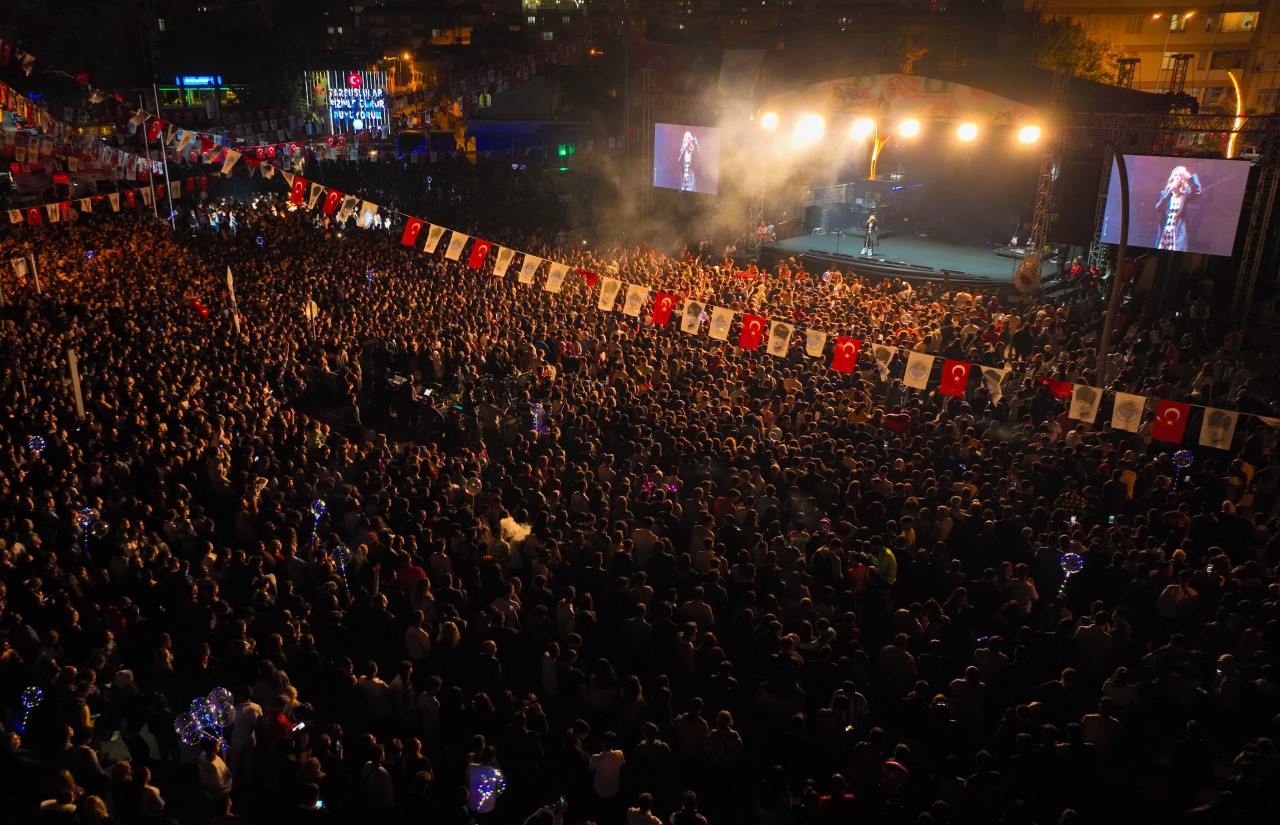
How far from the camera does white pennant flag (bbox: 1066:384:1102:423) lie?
38.0 ft

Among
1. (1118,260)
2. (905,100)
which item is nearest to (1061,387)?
(1118,260)

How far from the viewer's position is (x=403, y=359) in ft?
53.6

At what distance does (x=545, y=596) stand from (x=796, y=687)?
9.17 feet

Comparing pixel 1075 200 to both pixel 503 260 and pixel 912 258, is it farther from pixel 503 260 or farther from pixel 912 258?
pixel 503 260

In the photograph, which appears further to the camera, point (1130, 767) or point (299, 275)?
point (299, 275)

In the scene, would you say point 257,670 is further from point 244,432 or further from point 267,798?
point 244,432

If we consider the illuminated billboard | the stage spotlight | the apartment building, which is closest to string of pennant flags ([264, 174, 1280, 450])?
the stage spotlight

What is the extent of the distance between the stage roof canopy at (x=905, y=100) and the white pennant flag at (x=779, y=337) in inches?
436

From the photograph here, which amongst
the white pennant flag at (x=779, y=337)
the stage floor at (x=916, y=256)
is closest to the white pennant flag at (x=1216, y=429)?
the white pennant flag at (x=779, y=337)

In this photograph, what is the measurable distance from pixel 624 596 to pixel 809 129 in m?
22.3

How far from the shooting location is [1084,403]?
11.7 metres

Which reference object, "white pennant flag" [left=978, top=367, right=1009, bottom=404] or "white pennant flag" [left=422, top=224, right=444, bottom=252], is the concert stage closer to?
Result: "white pennant flag" [left=978, top=367, right=1009, bottom=404]

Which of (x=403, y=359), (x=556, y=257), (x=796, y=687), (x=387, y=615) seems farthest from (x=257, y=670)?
(x=556, y=257)

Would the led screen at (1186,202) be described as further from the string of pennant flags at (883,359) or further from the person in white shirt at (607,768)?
the person in white shirt at (607,768)
